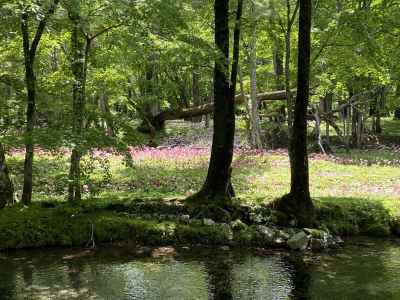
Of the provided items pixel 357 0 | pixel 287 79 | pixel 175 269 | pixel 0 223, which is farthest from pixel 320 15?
pixel 0 223

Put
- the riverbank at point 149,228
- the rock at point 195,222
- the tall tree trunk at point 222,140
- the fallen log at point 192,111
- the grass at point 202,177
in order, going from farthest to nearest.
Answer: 1. the fallen log at point 192,111
2. the grass at point 202,177
3. the tall tree trunk at point 222,140
4. the rock at point 195,222
5. the riverbank at point 149,228

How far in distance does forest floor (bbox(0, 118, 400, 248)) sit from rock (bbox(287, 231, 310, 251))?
157 cm

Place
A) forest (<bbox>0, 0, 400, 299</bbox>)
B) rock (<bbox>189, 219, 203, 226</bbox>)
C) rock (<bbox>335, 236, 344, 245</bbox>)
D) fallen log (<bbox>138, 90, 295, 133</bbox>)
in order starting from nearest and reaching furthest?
forest (<bbox>0, 0, 400, 299</bbox>) → rock (<bbox>335, 236, 344, 245</bbox>) → rock (<bbox>189, 219, 203, 226</bbox>) → fallen log (<bbox>138, 90, 295, 133</bbox>)

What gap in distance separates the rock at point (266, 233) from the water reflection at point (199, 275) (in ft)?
2.59

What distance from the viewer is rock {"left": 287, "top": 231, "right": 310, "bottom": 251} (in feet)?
41.2

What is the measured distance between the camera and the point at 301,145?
44.0ft

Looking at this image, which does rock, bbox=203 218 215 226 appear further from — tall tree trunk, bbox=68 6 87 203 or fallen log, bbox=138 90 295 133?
fallen log, bbox=138 90 295 133

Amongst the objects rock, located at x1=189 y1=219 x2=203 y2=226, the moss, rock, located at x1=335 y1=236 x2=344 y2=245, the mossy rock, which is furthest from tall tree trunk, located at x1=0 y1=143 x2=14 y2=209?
the mossy rock

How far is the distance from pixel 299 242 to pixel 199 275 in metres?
3.47

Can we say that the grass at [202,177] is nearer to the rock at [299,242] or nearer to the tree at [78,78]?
the tree at [78,78]

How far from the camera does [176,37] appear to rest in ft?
41.2

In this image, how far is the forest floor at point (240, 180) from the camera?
14.3 m

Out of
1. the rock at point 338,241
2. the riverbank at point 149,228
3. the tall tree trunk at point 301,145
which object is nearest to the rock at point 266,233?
the riverbank at point 149,228

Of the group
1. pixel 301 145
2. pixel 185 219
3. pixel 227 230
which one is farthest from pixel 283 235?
pixel 185 219
